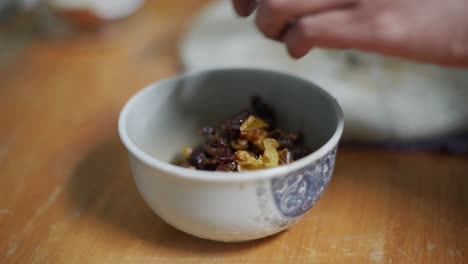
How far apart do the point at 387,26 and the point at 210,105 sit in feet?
0.86

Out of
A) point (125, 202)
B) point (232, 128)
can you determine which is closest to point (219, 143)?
point (232, 128)

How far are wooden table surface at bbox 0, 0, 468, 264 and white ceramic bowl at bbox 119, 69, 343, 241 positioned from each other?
5cm

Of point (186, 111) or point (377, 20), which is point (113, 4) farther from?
point (377, 20)

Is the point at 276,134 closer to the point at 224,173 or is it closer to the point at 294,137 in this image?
the point at 294,137

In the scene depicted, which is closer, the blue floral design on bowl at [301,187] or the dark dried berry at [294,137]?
the blue floral design on bowl at [301,187]

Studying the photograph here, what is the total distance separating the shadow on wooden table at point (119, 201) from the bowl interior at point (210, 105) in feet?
0.21

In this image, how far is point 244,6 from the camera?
59 cm

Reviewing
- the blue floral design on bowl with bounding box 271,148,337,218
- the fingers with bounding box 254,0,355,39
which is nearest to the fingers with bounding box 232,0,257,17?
the fingers with bounding box 254,0,355,39

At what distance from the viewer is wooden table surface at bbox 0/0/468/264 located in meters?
0.55

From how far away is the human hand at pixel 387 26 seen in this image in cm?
47

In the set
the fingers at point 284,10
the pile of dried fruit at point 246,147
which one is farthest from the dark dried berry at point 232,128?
the fingers at point 284,10

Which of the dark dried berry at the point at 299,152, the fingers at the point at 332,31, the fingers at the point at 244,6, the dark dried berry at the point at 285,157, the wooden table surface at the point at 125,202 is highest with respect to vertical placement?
the fingers at the point at 332,31

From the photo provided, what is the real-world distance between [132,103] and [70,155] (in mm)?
178

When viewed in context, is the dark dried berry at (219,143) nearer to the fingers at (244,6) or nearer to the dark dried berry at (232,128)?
the dark dried berry at (232,128)
